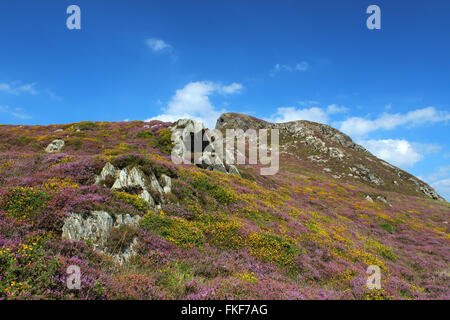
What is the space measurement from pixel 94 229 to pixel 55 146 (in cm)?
2897

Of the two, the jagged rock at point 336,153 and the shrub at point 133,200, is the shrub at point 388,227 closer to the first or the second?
the shrub at point 133,200

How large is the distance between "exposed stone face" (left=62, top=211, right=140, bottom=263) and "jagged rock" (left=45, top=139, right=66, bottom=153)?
88.8 feet

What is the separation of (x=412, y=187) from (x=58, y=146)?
347ft

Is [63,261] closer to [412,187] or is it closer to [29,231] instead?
[29,231]

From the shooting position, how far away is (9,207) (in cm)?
802

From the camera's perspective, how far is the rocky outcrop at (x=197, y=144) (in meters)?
28.8

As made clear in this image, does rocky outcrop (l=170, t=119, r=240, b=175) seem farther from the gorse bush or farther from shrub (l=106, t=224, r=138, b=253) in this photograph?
the gorse bush

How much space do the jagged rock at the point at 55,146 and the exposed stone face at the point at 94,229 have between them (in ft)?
88.8

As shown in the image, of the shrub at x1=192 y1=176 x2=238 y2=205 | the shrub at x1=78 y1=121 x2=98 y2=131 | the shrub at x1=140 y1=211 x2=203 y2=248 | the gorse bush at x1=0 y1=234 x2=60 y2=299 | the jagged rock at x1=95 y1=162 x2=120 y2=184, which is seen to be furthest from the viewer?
the shrub at x1=78 y1=121 x2=98 y2=131

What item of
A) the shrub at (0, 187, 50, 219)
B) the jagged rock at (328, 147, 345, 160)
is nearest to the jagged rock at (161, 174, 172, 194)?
the shrub at (0, 187, 50, 219)

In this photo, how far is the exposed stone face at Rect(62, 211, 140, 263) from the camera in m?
7.99

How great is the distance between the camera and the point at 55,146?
30000mm

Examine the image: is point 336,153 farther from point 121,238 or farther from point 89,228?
point 89,228
